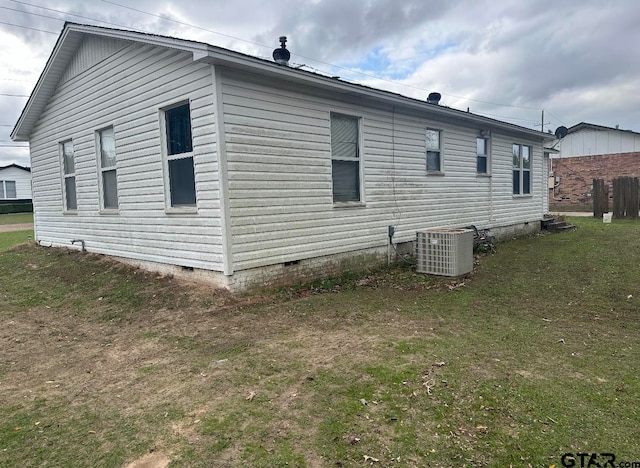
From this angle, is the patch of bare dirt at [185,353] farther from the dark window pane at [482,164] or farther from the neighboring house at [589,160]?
the neighboring house at [589,160]

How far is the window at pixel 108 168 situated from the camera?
8659 millimetres

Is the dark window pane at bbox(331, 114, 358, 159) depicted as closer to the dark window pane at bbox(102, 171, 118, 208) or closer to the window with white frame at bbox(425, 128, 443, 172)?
the window with white frame at bbox(425, 128, 443, 172)

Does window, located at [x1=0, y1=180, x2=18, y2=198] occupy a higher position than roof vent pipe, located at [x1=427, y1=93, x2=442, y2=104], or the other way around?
roof vent pipe, located at [x1=427, y1=93, x2=442, y2=104]

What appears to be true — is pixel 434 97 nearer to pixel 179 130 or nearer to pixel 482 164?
pixel 482 164

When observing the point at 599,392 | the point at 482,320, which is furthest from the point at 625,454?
the point at 482,320

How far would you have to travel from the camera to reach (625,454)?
261cm

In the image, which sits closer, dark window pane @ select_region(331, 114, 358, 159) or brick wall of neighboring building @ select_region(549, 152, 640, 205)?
dark window pane @ select_region(331, 114, 358, 159)

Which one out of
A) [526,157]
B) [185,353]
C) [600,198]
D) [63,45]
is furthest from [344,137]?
[600,198]

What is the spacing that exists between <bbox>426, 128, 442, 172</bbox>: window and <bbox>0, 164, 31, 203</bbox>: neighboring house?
38.6 m

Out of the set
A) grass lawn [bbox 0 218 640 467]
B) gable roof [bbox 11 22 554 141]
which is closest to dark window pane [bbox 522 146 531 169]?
gable roof [bbox 11 22 554 141]

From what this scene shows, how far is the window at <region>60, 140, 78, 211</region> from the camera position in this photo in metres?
10.1

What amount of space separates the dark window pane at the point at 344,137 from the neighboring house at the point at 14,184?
3854 centimetres

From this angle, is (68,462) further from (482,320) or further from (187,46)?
(187,46)

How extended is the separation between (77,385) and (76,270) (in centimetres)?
541
